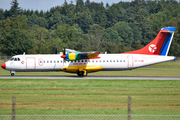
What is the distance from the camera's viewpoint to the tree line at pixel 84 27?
77.9m

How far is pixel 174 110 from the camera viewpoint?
1481cm

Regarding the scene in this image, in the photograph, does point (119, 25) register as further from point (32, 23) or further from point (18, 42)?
point (18, 42)

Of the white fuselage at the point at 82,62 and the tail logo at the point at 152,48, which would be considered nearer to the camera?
the white fuselage at the point at 82,62

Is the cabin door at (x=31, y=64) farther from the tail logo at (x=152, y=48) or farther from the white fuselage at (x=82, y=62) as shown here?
the tail logo at (x=152, y=48)

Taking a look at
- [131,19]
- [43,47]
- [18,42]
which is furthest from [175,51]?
[131,19]

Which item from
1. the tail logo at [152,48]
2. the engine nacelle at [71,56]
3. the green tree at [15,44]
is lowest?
the engine nacelle at [71,56]

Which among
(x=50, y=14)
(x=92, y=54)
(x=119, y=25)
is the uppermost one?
(x=50, y=14)

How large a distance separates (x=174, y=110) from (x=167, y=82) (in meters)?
13.5

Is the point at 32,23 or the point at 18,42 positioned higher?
the point at 32,23

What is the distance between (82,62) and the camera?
32.9 m

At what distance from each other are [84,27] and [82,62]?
11565 cm

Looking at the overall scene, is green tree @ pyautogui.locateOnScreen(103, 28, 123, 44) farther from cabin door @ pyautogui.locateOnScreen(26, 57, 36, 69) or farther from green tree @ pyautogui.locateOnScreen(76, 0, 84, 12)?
cabin door @ pyautogui.locateOnScreen(26, 57, 36, 69)

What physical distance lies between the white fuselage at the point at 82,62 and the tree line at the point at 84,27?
38.9 meters

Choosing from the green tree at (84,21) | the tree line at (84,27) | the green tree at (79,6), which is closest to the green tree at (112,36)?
the tree line at (84,27)
